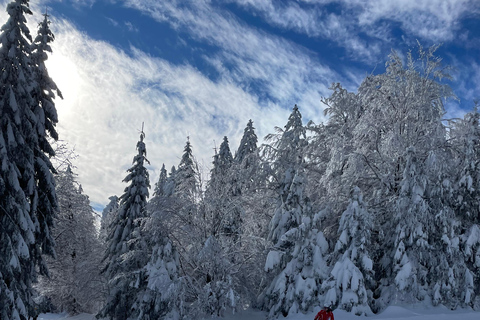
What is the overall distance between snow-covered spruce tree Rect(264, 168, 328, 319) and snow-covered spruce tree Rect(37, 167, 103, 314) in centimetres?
1473

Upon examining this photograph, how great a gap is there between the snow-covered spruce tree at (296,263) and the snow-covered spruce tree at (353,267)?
0.84 meters

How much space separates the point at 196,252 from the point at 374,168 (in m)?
10.2

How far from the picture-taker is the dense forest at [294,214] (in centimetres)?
1416

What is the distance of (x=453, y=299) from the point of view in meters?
16.2

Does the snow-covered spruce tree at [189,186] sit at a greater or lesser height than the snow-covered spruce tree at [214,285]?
greater

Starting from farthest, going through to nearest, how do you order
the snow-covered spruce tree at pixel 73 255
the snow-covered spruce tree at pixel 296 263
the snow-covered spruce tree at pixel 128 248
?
the snow-covered spruce tree at pixel 73 255 → the snow-covered spruce tree at pixel 128 248 → the snow-covered spruce tree at pixel 296 263

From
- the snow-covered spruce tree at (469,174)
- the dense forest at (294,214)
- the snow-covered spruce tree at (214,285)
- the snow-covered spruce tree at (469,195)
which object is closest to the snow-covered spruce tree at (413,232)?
the dense forest at (294,214)

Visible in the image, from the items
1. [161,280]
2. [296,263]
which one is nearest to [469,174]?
[296,263]

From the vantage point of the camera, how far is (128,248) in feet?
77.1

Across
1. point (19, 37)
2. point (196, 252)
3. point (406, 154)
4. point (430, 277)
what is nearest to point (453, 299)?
point (430, 277)

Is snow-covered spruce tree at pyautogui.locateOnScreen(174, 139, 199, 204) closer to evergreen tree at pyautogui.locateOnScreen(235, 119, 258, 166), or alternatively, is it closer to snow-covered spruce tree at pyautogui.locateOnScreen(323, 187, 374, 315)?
snow-covered spruce tree at pyautogui.locateOnScreen(323, 187, 374, 315)

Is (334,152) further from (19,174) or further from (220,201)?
(19,174)

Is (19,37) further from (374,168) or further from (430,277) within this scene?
(430,277)

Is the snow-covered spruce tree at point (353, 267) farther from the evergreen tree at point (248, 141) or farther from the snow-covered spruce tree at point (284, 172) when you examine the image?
the evergreen tree at point (248, 141)
